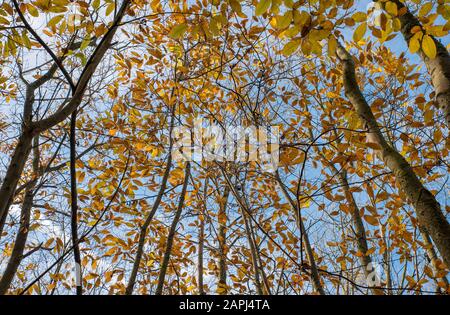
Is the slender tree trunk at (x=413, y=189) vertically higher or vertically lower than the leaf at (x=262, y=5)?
lower

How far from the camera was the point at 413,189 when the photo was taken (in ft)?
5.09

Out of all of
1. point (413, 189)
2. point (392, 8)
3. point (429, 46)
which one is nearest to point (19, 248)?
point (413, 189)

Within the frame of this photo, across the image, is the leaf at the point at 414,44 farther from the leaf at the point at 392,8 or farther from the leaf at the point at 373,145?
the leaf at the point at 373,145

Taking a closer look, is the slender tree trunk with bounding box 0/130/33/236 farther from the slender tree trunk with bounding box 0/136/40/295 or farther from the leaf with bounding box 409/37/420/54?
the leaf with bounding box 409/37/420/54

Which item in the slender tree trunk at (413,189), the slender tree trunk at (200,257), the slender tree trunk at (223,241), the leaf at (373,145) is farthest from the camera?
the slender tree trunk at (223,241)

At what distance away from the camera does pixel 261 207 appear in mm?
3447

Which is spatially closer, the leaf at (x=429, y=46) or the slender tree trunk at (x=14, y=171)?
the slender tree trunk at (x=14, y=171)

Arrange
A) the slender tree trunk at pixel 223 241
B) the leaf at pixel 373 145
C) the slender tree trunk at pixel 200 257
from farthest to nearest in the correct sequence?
the slender tree trunk at pixel 223 241, the slender tree trunk at pixel 200 257, the leaf at pixel 373 145

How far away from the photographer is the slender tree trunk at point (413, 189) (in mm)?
1393

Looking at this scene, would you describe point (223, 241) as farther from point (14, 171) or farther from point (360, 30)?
Answer: point (360, 30)

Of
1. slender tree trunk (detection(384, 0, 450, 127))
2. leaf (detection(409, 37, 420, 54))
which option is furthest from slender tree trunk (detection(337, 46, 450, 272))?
leaf (detection(409, 37, 420, 54))

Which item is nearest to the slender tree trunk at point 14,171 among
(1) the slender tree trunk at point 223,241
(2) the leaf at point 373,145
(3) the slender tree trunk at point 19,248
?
(3) the slender tree trunk at point 19,248

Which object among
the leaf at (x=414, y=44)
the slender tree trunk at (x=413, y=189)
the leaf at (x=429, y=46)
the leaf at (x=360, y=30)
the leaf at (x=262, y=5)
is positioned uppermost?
the leaf at (x=262, y=5)
